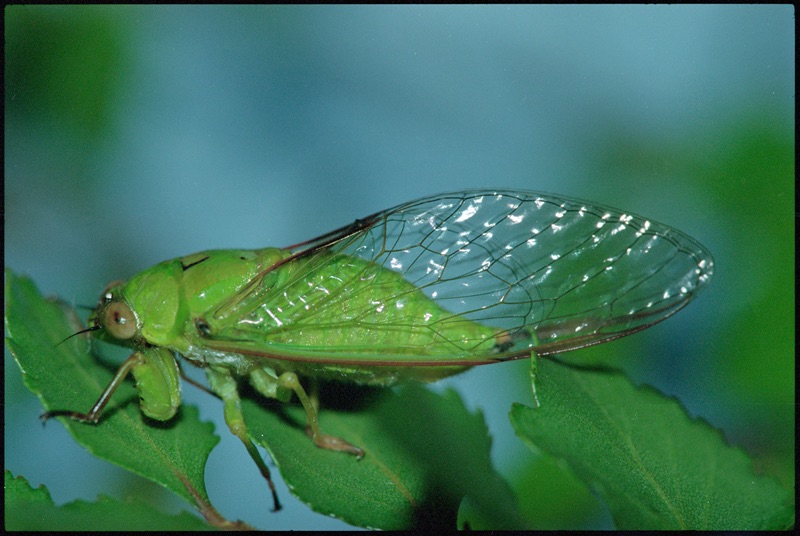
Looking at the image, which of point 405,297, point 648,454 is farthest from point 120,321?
point 648,454

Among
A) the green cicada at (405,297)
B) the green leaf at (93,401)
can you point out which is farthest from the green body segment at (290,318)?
the green leaf at (93,401)

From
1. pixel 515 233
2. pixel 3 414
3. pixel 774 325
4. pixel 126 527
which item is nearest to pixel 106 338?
pixel 3 414

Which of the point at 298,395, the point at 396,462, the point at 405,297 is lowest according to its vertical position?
the point at 396,462

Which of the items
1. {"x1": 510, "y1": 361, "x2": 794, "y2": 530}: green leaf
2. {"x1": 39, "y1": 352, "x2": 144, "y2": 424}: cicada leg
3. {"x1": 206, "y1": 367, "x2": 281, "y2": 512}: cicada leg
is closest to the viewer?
{"x1": 510, "y1": 361, "x2": 794, "y2": 530}: green leaf

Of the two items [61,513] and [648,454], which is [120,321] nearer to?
[61,513]

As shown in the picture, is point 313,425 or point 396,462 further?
point 313,425

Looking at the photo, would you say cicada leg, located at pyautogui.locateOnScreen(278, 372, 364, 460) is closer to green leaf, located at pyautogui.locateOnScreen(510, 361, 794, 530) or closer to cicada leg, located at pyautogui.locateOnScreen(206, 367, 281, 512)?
cicada leg, located at pyautogui.locateOnScreen(206, 367, 281, 512)

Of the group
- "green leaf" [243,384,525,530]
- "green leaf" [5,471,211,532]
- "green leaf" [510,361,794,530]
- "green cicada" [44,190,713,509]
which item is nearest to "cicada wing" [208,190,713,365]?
"green cicada" [44,190,713,509]
